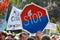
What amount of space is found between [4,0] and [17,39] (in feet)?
2.16

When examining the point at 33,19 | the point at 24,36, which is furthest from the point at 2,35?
the point at 33,19

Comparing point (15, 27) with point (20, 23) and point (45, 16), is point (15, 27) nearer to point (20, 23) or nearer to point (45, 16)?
point (20, 23)

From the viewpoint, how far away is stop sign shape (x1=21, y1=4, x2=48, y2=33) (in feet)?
18.2

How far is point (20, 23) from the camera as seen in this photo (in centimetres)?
574

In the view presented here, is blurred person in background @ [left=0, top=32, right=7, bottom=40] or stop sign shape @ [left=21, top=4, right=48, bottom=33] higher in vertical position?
stop sign shape @ [left=21, top=4, right=48, bottom=33]

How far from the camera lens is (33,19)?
5.60 m

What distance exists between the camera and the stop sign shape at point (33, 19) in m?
5.54

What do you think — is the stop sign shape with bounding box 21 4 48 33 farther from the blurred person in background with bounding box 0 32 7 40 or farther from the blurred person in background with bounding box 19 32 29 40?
the blurred person in background with bounding box 0 32 7 40

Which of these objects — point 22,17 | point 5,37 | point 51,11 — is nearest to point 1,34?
point 5,37

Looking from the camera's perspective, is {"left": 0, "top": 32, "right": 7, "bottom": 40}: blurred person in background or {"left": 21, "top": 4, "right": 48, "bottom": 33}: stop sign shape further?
{"left": 21, "top": 4, "right": 48, "bottom": 33}: stop sign shape

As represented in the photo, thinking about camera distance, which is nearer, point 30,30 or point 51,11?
point 30,30

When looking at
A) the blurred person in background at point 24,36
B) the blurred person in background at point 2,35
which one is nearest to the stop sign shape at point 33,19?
the blurred person in background at point 24,36

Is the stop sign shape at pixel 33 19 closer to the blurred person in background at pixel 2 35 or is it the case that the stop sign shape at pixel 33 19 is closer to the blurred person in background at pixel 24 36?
the blurred person in background at pixel 24 36

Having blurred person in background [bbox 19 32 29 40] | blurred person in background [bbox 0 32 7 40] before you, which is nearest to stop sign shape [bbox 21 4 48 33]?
blurred person in background [bbox 19 32 29 40]
